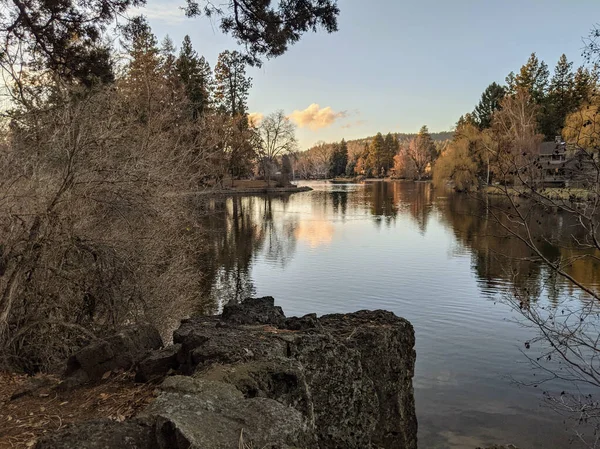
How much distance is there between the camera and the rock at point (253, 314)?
6.11 meters

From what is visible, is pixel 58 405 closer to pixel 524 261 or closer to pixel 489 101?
pixel 524 261

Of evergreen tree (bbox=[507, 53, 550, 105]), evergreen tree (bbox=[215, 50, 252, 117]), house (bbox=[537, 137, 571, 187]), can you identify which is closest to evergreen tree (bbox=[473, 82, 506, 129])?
evergreen tree (bbox=[507, 53, 550, 105])

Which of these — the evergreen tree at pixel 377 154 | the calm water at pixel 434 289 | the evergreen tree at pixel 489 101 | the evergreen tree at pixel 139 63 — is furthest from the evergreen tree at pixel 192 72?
the evergreen tree at pixel 377 154

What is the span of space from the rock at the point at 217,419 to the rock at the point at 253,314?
8.35 feet

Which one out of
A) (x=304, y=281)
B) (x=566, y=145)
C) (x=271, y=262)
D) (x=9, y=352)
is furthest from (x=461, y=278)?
(x=9, y=352)

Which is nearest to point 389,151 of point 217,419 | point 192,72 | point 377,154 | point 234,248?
point 377,154

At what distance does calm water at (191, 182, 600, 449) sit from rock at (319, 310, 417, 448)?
6.00 feet

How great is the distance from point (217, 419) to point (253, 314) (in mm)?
3279

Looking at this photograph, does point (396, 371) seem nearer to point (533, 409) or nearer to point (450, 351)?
point (533, 409)

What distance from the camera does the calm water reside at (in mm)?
8695

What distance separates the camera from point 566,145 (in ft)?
19.5

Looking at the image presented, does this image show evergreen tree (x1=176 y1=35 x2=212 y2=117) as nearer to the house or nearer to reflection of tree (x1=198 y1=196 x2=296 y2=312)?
reflection of tree (x1=198 y1=196 x2=296 y2=312)

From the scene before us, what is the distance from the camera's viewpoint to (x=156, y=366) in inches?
183

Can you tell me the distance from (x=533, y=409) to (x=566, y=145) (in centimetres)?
564
